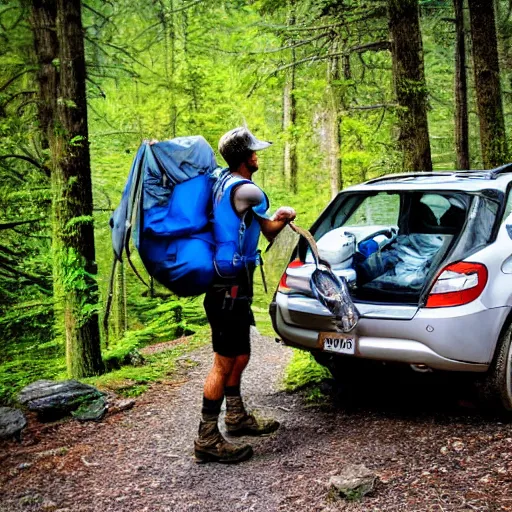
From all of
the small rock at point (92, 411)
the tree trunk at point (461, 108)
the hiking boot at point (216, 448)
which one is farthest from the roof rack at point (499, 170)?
the tree trunk at point (461, 108)

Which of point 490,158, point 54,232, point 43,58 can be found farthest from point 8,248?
point 490,158

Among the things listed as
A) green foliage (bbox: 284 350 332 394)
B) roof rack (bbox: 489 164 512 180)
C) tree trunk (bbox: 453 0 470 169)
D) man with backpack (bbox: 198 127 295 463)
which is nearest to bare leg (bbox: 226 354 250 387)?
man with backpack (bbox: 198 127 295 463)

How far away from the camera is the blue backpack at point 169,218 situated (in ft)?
13.2

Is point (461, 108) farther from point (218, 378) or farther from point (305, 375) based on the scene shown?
point (218, 378)

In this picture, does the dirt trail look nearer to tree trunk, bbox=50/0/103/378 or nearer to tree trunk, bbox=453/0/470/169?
tree trunk, bbox=50/0/103/378

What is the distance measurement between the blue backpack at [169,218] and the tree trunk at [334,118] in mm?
6428

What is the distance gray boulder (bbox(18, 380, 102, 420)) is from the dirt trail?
183mm

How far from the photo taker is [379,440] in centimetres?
441

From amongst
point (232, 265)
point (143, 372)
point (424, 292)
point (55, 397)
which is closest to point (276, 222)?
point (232, 265)

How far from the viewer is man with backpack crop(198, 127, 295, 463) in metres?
4.19

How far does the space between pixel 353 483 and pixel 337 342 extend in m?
1.31

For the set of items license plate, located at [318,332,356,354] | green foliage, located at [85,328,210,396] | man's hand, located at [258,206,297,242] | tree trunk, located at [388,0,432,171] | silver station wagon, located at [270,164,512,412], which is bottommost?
green foliage, located at [85,328,210,396]

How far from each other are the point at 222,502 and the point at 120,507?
691 millimetres

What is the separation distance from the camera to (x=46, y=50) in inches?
346
